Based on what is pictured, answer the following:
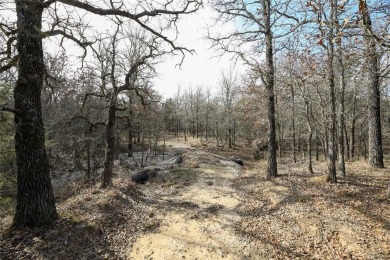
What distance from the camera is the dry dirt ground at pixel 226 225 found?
16.4ft

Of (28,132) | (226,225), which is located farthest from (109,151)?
(226,225)

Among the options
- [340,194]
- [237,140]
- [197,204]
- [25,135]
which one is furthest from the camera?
[237,140]

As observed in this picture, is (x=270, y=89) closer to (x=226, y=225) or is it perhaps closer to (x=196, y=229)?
(x=226, y=225)

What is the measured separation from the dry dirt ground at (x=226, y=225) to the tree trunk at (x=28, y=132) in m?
0.44

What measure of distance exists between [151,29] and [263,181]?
743cm

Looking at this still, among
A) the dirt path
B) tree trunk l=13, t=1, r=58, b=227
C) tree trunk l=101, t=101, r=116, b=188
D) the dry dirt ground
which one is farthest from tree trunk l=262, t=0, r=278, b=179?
tree trunk l=13, t=1, r=58, b=227

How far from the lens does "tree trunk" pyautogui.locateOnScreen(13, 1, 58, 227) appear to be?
5.35 metres

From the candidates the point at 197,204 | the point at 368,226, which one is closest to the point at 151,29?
the point at 197,204

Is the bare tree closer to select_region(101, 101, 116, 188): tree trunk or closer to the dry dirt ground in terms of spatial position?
the dry dirt ground

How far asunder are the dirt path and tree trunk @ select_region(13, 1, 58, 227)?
2.45 meters

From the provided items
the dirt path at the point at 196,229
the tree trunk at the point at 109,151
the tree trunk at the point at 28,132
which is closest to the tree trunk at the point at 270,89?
the dirt path at the point at 196,229

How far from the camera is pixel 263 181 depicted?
10.5 metres

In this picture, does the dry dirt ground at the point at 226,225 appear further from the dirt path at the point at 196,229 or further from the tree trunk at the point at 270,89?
the tree trunk at the point at 270,89

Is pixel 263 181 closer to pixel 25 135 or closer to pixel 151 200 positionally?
pixel 151 200
